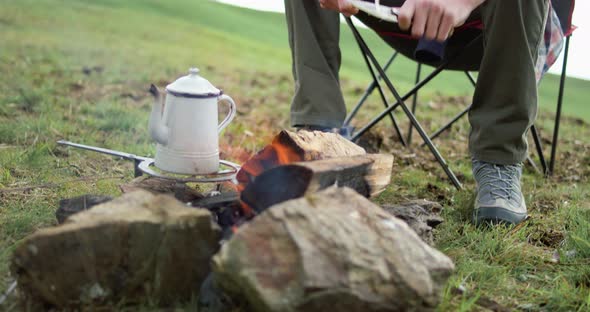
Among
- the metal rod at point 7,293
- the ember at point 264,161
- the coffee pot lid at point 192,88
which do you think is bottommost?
the metal rod at point 7,293

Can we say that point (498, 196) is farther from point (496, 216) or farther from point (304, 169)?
point (304, 169)

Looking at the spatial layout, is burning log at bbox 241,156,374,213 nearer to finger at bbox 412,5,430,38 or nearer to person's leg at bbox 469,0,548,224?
→ finger at bbox 412,5,430,38

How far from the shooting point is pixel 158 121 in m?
2.16

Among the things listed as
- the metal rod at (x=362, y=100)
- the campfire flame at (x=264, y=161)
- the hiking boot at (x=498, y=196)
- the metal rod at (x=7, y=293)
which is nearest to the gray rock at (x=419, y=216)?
the hiking boot at (x=498, y=196)

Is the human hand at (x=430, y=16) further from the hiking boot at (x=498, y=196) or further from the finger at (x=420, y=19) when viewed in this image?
the hiking boot at (x=498, y=196)

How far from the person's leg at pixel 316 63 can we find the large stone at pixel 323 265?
152 centimetres

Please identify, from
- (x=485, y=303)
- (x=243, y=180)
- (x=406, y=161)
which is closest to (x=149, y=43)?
(x=406, y=161)

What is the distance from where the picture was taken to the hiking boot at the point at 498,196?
2.53m

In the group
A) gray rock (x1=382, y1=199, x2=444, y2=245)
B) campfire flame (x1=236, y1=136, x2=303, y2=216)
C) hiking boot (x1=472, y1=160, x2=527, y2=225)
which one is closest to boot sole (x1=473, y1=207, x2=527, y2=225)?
hiking boot (x1=472, y1=160, x2=527, y2=225)

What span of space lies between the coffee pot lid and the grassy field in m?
0.66

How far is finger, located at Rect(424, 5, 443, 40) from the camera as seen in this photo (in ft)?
7.17

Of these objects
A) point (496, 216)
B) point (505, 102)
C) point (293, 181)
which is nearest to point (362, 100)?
point (505, 102)

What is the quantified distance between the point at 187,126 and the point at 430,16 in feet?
3.10

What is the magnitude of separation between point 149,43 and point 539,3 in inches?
288
